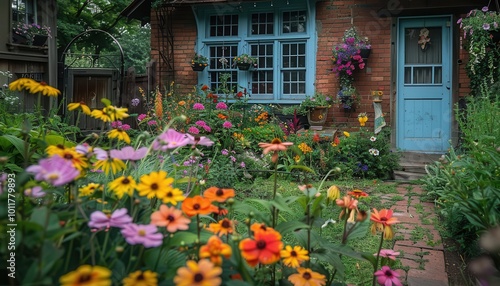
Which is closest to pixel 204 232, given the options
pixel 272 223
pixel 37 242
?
pixel 272 223

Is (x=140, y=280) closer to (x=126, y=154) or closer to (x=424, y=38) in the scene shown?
(x=126, y=154)

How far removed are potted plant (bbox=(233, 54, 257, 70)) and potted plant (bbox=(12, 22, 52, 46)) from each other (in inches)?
134

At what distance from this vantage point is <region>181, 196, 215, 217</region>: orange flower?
3.01 ft

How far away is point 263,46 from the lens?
295 inches

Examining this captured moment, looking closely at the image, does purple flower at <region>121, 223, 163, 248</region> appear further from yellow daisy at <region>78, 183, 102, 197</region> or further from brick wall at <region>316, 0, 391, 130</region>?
brick wall at <region>316, 0, 391, 130</region>

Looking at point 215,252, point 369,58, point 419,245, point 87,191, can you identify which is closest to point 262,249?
point 215,252

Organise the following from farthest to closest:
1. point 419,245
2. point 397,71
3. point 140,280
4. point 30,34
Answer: point 30,34
point 397,71
point 419,245
point 140,280

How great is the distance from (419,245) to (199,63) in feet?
17.8

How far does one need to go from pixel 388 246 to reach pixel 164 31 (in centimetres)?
622

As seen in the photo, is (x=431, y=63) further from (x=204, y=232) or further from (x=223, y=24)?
(x=204, y=232)

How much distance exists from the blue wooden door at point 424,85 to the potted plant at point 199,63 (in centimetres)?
316

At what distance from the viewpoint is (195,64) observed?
7484 mm

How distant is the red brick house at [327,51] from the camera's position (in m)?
6.63

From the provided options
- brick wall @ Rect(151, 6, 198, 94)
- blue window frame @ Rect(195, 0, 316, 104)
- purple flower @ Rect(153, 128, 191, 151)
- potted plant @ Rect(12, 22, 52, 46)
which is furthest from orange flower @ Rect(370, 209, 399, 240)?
potted plant @ Rect(12, 22, 52, 46)
